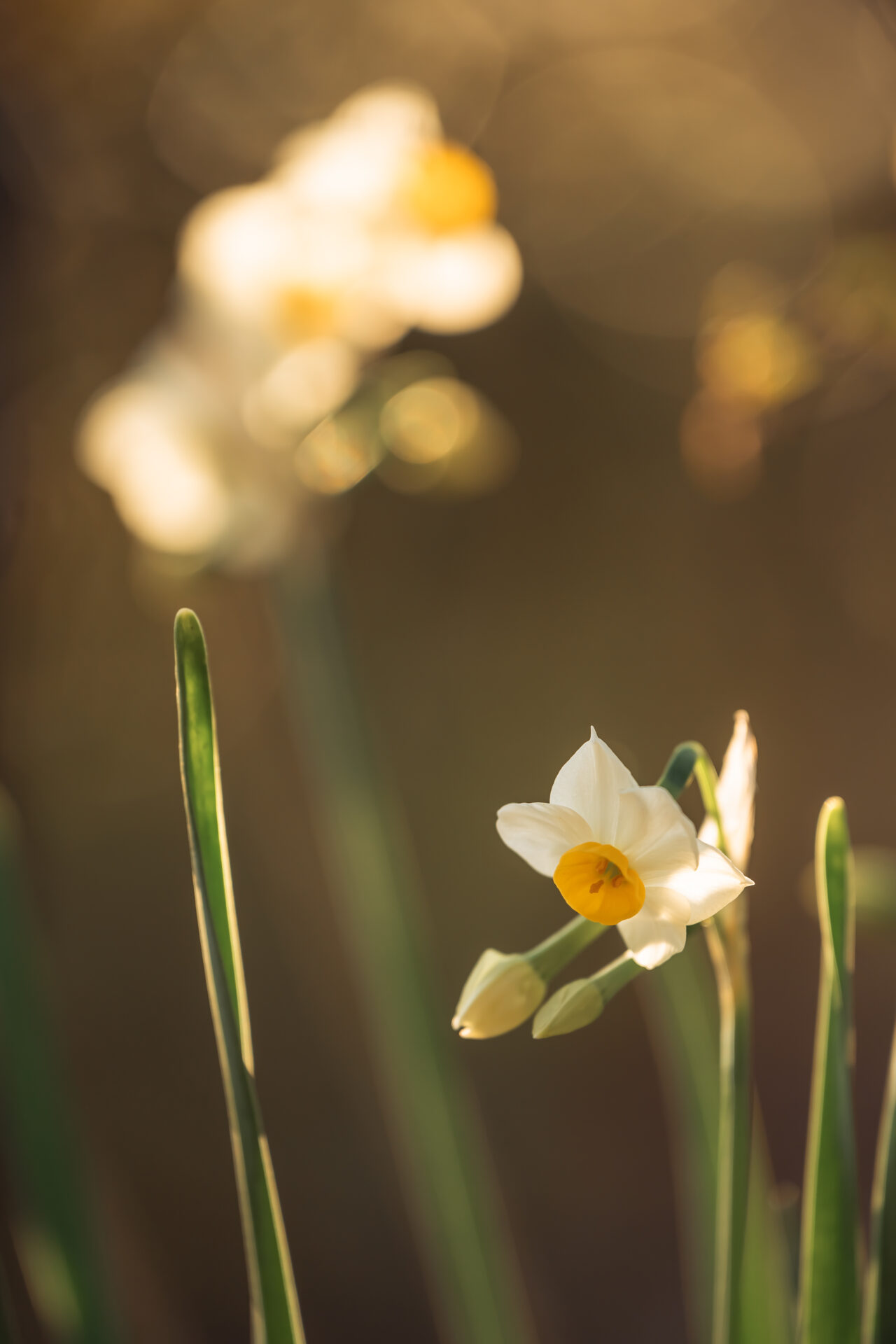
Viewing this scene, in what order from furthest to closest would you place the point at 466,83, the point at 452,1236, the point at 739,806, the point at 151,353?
the point at 466,83, the point at 151,353, the point at 452,1236, the point at 739,806

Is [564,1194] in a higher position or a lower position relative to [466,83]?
lower

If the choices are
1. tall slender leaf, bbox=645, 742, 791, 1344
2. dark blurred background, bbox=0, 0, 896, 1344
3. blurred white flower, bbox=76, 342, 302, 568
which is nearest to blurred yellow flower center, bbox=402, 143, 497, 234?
blurred white flower, bbox=76, 342, 302, 568

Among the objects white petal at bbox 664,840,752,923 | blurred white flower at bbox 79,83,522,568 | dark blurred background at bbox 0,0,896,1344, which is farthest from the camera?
dark blurred background at bbox 0,0,896,1344

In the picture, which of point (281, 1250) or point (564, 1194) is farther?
point (564, 1194)

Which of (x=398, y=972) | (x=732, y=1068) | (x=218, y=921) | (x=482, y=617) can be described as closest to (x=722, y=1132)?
(x=732, y=1068)

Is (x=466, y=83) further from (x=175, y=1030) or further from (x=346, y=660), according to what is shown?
(x=175, y=1030)

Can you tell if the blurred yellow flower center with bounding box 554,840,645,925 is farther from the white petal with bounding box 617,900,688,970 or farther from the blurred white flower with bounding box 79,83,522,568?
the blurred white flower with bounding box 79,83,522,568

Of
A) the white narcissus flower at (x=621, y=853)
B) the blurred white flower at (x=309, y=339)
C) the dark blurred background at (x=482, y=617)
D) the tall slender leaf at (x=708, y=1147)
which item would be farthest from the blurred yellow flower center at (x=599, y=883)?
the dark blurred background at (x=482, y=617)

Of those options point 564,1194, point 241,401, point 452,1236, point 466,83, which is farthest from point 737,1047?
point 466,83
